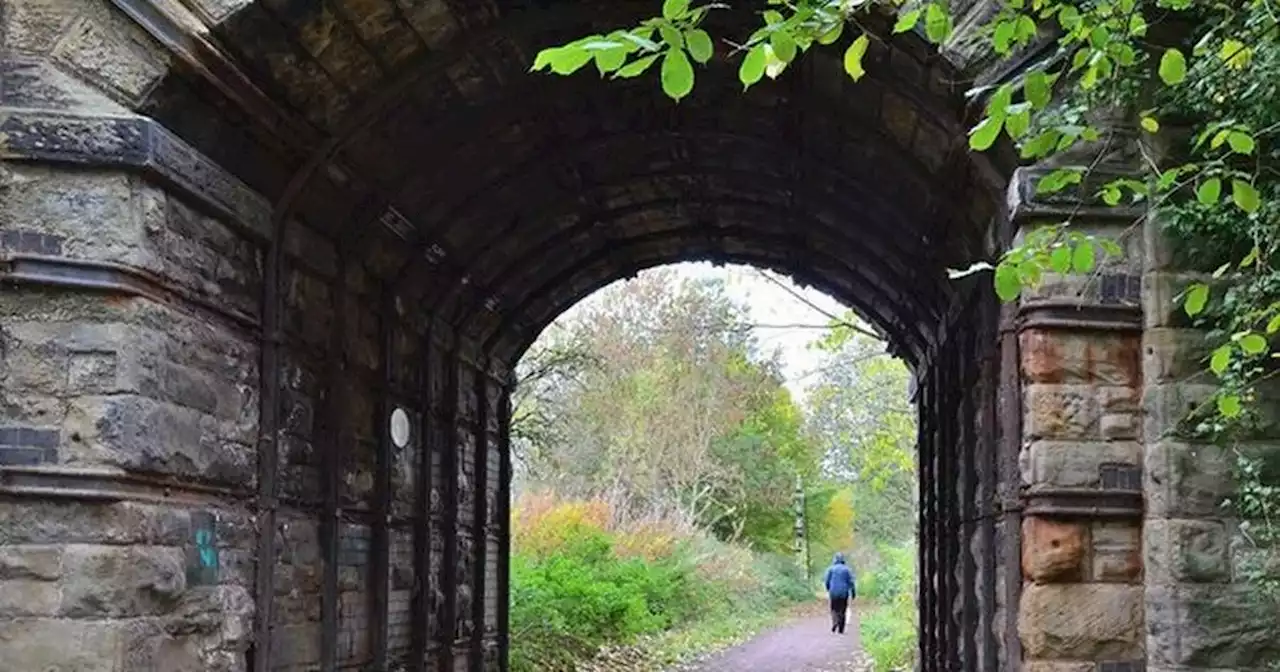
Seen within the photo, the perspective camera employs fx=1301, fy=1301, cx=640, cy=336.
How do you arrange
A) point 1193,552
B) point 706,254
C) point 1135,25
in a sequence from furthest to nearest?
point 706,254, point 1193,552, point 1135,25

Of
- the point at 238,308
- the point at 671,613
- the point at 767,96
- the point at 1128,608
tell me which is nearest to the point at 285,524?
the point at 238,308

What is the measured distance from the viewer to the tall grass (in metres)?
14.9

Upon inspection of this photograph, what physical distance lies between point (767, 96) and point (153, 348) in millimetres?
3570

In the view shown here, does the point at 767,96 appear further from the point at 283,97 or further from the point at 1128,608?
the point at 1128,608

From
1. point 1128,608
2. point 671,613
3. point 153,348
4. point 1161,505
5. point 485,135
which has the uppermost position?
point 485,135

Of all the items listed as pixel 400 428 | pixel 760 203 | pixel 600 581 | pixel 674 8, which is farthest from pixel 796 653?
pixel 674 8

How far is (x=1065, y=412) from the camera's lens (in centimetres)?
518

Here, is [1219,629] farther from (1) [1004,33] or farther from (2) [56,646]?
(2) [56,646]

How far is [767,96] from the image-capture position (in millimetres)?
7078

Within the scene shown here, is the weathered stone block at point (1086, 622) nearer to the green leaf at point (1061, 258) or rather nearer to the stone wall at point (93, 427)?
the green leaf at point (1061, 258)

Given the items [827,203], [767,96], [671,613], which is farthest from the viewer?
[671,613]

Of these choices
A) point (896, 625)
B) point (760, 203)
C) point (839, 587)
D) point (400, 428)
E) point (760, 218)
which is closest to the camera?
point (400, 428)

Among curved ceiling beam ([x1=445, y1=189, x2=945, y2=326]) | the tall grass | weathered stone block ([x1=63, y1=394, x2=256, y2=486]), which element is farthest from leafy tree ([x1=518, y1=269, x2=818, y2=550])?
weathered stone block ([x1=63, y1=394, x2=256, y2=486])

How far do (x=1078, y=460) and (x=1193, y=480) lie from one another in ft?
1.41
